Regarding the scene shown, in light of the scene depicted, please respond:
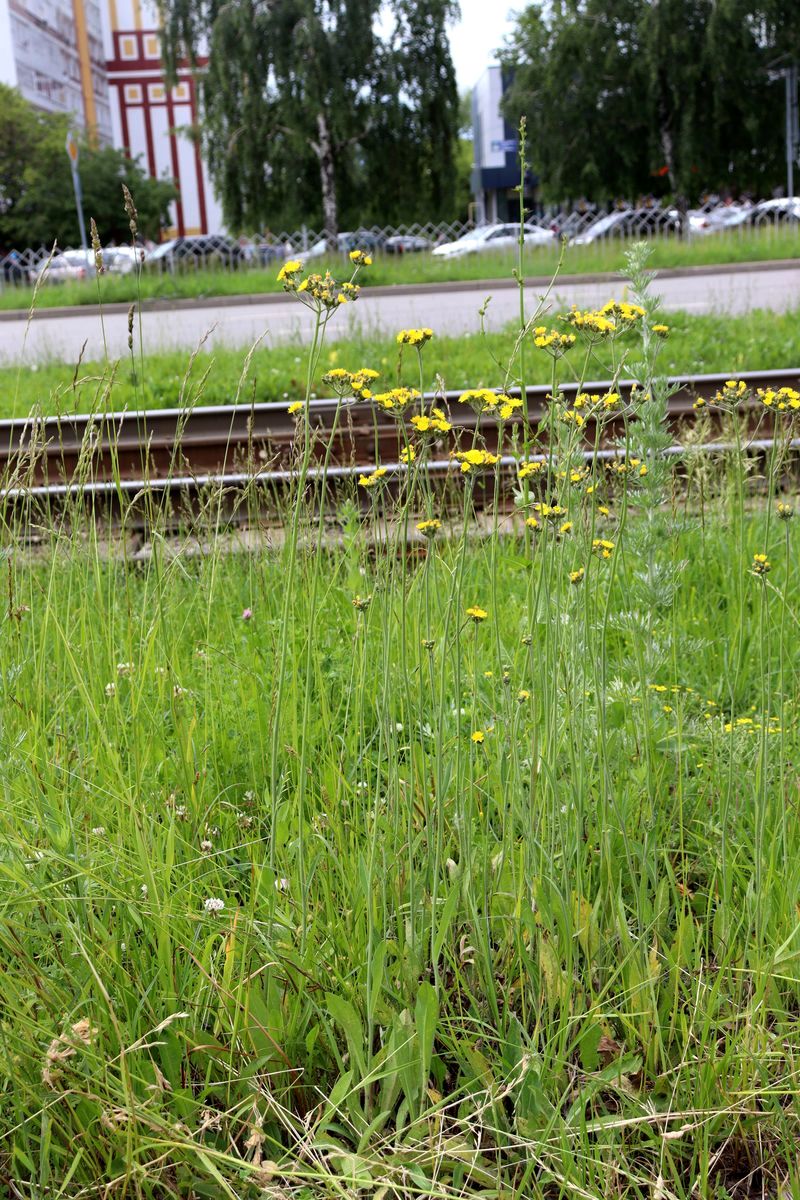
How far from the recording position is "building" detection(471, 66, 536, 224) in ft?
180

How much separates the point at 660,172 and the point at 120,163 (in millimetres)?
26099

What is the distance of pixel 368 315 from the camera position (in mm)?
10125

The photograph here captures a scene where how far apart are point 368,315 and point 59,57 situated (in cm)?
6406

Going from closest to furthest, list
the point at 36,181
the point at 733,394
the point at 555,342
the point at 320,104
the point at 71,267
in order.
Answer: the point at 555,342 < the point at 733,394 < the point at 320,104 < the point at 71,267 < the point at 36,181

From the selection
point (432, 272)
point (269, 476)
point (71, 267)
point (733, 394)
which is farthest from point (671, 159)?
point (733, 394)

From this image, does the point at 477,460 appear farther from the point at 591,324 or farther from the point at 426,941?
the point at 426,941

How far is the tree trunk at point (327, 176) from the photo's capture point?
29266 millimetres

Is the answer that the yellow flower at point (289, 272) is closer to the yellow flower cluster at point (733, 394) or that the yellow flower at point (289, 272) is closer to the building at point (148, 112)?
the yellow flower cluster at point (733, 394)

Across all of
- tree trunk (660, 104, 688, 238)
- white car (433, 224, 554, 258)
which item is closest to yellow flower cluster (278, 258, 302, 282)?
white car (433, 224, 554, 258)

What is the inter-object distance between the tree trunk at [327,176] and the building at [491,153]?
971 inches

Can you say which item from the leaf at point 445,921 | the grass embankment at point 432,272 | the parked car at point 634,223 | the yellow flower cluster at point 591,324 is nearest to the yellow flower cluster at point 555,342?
the yellow flower cluster at point 591,324

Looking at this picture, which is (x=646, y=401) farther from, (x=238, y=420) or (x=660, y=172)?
(x=660, y=172)

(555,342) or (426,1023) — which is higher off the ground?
(555,342)

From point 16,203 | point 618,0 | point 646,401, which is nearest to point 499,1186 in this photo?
point 646,401
